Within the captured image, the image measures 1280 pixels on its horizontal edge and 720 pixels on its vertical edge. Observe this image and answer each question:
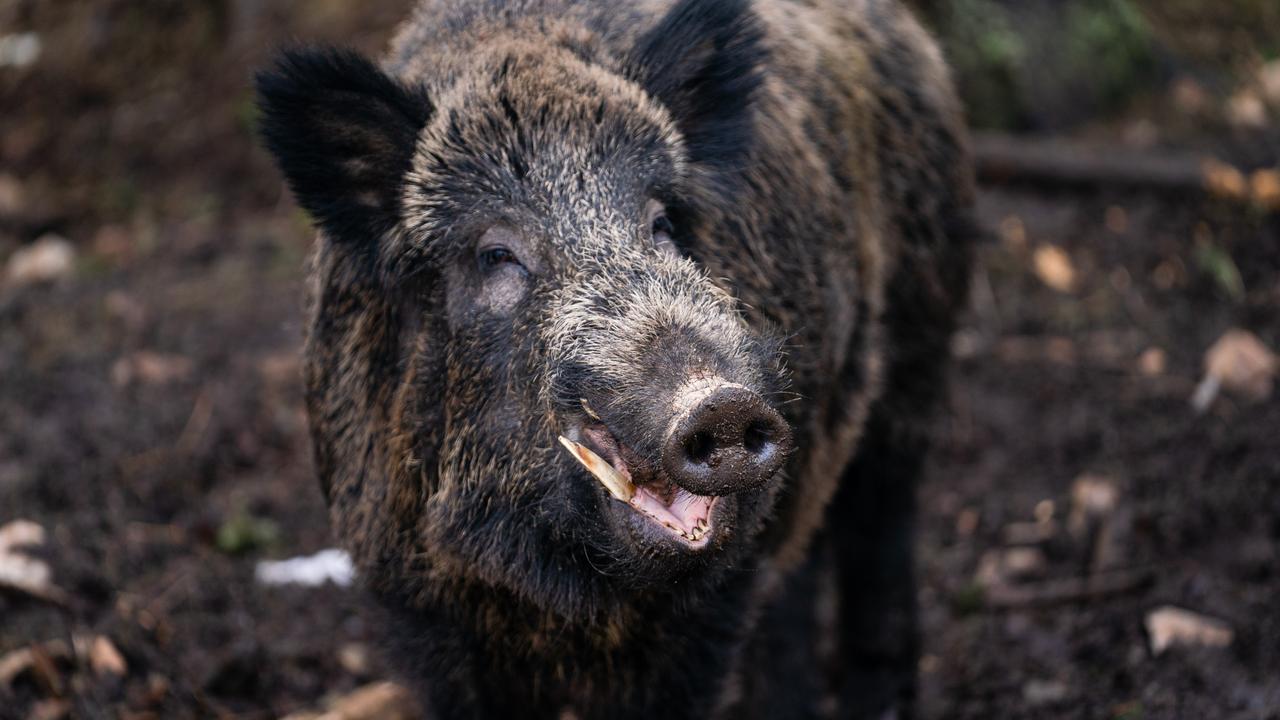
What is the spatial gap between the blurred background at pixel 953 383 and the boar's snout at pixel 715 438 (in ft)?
5.24

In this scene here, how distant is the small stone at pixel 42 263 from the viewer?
7512mm

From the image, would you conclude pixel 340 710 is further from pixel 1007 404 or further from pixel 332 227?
pixel 1007 404

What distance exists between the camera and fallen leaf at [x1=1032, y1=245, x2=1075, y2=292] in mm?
7414

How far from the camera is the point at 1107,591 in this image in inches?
198

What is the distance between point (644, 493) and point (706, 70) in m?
1.31

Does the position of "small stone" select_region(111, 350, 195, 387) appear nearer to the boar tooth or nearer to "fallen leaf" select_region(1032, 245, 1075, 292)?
the boar tooth

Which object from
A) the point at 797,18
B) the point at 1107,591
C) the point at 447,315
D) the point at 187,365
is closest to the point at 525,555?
the point at 447,315

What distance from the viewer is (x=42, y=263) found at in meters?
7.62

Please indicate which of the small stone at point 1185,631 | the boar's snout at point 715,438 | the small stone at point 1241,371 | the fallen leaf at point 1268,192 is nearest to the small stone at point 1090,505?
the small stone at point 1241,371

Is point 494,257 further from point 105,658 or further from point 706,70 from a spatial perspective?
point 105,658

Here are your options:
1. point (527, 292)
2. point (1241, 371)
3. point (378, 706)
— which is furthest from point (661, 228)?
point (1241, 371)

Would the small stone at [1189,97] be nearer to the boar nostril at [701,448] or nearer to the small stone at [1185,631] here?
the small stone at [1185,631]

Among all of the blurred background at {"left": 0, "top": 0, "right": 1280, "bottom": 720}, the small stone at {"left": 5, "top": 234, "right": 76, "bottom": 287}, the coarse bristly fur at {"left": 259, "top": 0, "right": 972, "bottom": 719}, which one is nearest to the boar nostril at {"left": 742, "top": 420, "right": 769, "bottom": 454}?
the coarse bristly fur at {"left": 259, "top": 0, "right": 972, "bottom": 719}

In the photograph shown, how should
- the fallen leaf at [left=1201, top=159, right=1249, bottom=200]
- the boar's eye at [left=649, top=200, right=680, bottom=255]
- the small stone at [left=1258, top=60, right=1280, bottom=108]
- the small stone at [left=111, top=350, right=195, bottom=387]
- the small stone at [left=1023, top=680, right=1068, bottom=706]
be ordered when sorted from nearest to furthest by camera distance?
1. the boar's eye at [left=649, top=200, right=680, bottom=255]
2. the small stone at [left=1023, top=680, right=1068, bottom=706]
3. the small stone at [left=111, top=350, right=195, bottom=387]
4. the fallen leaf at [left=1201, top=159, right=1249, bottom=200]
5. the small stone at [left=1258, top=60, right=1280, bottom=108]
